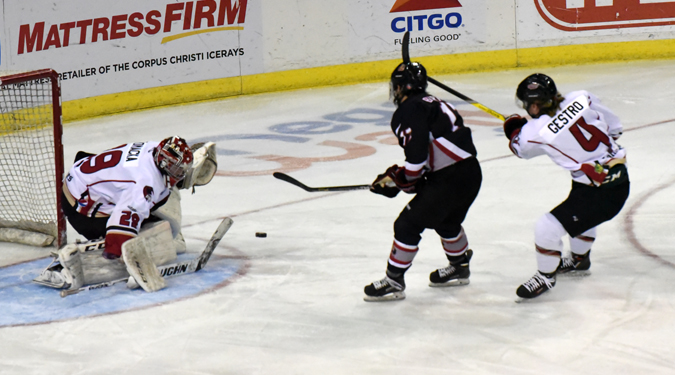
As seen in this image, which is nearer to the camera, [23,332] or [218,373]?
[218,373]

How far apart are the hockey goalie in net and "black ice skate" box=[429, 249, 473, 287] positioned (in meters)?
1.21

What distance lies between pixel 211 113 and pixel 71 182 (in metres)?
4.22

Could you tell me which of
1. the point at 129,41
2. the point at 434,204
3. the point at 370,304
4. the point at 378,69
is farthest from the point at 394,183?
the point at 378,69

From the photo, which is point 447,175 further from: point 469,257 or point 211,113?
point 211,113

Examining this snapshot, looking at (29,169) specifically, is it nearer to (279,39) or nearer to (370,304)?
(370,304)

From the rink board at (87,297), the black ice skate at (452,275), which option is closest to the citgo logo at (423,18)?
the rink board at (87,297)

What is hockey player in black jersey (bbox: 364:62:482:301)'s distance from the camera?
3.57 meters

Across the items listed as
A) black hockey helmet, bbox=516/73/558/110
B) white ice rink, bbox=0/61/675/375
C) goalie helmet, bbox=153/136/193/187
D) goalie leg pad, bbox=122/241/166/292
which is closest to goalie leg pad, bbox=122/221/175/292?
goalie leg pad, bbox=122/241/166/292

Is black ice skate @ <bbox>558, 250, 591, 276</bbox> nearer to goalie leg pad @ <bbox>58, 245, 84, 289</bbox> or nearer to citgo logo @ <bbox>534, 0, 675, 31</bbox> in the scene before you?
goalie leg pad @ <bbox>58, 245, 84, 289</bbox>

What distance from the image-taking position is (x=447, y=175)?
366 cm

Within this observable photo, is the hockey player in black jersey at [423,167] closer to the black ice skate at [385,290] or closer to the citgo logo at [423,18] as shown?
the black ice skate at [385,290]

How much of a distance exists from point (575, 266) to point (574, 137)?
74 cm

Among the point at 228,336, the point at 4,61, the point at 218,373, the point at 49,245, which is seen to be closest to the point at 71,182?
the point at 49,245

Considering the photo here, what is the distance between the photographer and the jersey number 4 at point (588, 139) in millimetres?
3553
